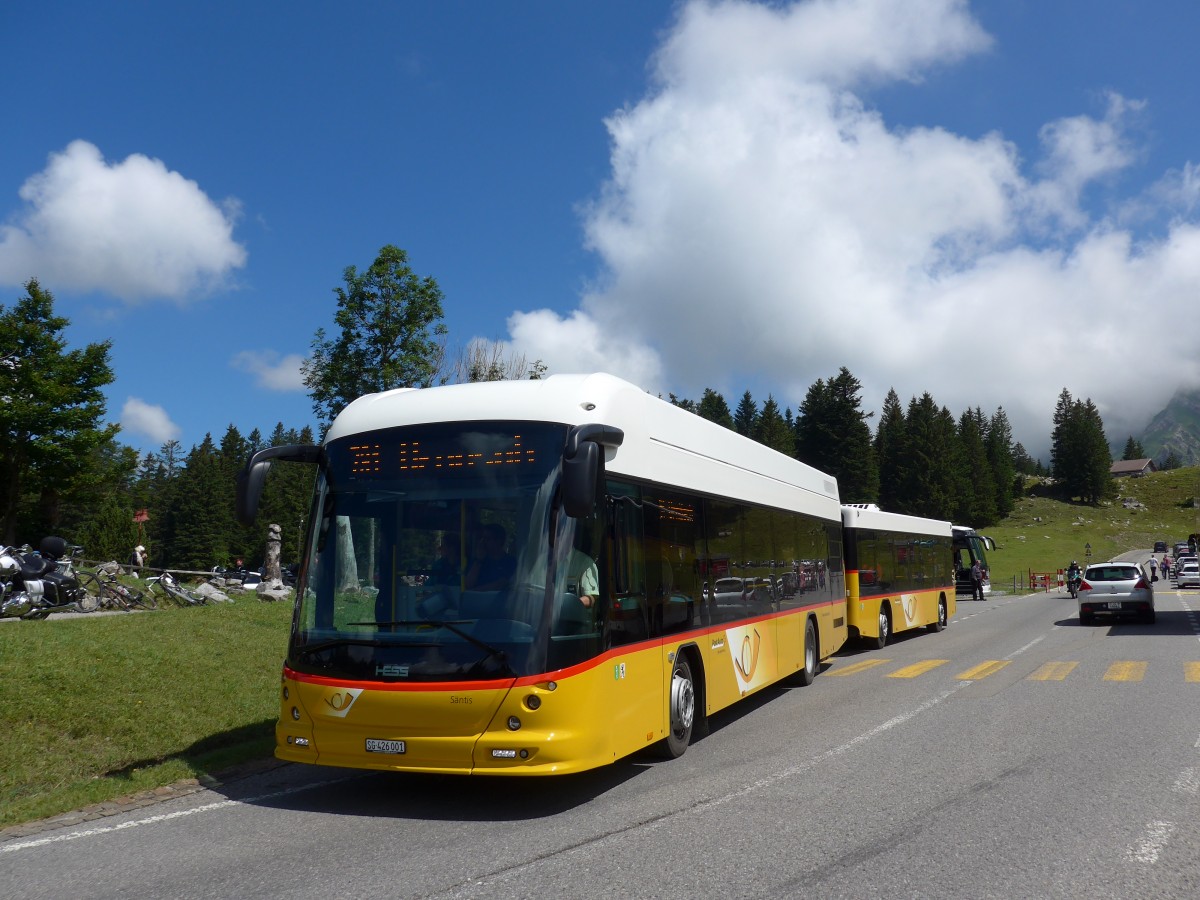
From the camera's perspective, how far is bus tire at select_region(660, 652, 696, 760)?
8.40m

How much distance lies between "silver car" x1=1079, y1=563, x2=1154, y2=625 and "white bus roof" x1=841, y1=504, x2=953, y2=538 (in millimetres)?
5289

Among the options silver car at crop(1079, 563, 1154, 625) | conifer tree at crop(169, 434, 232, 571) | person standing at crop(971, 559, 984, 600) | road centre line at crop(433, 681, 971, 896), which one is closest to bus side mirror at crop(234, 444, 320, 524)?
road centre line at crop(433, 681, 971, 896)

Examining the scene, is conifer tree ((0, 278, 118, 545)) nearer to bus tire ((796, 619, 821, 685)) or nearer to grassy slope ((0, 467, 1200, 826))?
grassy slope ((0, 467, 1200, 826))

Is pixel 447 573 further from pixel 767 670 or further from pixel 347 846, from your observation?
pixel 767 670

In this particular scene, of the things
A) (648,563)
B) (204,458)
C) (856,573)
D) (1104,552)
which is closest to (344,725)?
(648,563)

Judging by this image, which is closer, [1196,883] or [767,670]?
A: [1196,883]

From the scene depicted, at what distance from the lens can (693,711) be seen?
908 centimetres

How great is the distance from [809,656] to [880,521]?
284 inches

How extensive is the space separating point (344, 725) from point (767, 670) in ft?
19.9

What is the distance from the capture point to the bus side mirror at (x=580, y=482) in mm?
6285

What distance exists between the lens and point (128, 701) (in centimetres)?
1095

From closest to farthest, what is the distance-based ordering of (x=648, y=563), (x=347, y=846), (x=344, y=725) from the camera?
1. (x=347, y=846)
2. (x=344, y=725)
3. (x=648, y=563)

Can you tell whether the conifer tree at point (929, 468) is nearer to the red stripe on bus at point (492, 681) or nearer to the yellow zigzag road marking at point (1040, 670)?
the yellow zigzag road marking at point (1040, 670)

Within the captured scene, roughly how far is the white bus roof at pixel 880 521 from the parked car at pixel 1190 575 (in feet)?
122
